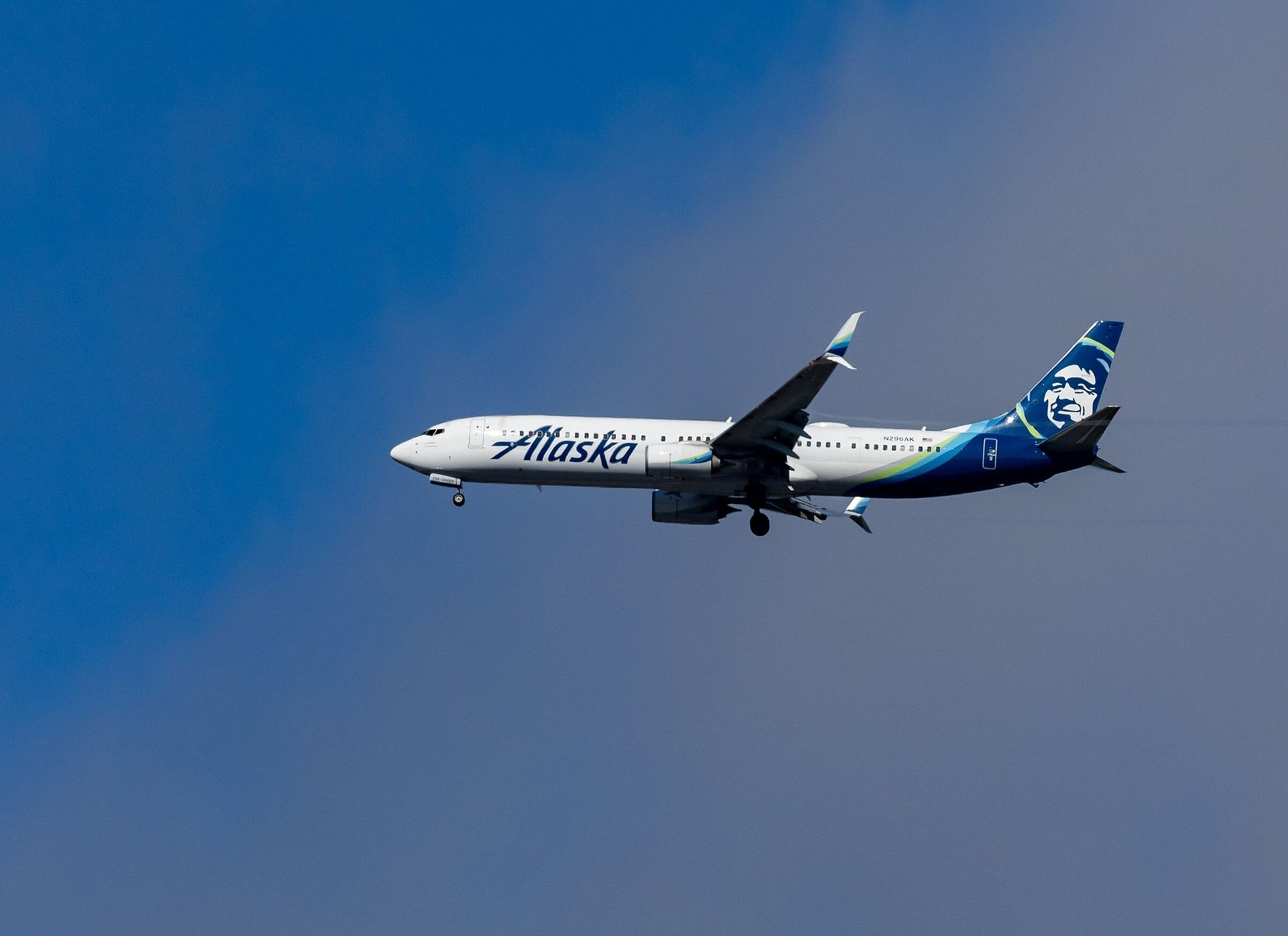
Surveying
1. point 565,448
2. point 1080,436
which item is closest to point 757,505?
point 565,448

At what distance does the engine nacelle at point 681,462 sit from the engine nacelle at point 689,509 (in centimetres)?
529

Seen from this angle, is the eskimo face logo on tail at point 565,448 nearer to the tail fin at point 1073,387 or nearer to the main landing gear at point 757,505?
the main landing gear at point 757,505

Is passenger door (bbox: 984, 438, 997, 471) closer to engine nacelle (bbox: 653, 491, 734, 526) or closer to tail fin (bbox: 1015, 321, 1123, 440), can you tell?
tail fin (bbox: 1015, 321, 1123, 440)

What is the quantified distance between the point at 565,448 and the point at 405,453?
282 inches

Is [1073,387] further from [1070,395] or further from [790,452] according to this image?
[790,452]

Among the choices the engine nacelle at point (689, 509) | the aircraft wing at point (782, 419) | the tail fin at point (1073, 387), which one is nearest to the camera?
the aircraft wing at point (782, 419)

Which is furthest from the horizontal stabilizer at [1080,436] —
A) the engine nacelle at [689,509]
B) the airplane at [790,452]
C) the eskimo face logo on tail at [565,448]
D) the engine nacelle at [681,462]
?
the eskimo face logo on tail at [565,448]

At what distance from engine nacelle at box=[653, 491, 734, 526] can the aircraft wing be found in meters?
5.29

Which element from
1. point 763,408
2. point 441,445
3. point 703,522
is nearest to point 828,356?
point 763,408

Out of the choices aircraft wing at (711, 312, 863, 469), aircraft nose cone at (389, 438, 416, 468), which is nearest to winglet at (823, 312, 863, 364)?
aircraft wing at (711, 312, 863, 469)

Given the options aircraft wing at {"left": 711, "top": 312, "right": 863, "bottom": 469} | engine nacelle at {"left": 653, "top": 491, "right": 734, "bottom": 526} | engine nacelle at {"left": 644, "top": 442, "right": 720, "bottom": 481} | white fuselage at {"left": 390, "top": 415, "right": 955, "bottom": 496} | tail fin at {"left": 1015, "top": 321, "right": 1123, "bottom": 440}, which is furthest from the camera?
engine nacelle at {"left": 653, "top": 491, "right": 734, "bottom": 526}

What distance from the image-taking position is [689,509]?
6662 cm

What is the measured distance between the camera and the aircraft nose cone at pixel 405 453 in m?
66.0

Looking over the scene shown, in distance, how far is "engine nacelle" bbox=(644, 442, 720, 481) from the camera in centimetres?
6078
